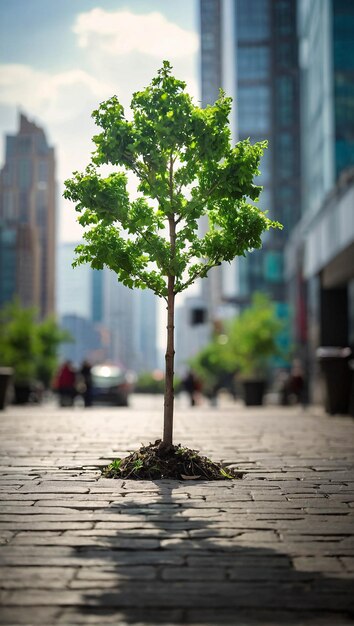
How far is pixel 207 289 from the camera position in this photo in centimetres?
18450

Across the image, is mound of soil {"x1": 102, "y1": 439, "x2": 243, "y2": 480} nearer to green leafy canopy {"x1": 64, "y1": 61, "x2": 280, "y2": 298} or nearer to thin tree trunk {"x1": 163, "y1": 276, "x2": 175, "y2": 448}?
thin tree trunk {"x1": 163, "y1": 276, "x2": 175, "y2": 448}

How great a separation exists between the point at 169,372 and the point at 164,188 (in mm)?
1779

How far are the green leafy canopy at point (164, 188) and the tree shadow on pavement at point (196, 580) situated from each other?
3.34 metres

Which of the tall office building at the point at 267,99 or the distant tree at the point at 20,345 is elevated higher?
the tall office building at the point at 267,99

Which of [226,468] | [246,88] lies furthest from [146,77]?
[246,88]

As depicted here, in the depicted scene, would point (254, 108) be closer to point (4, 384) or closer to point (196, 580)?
point (4, 384)

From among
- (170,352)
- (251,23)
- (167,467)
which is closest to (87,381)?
(170,352)

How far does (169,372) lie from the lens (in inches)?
318

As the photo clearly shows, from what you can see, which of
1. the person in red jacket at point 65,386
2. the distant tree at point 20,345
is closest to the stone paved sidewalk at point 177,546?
the person in red jacket at point 65,386

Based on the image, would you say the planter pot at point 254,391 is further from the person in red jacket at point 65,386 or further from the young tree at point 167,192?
the young tree at point 167,192

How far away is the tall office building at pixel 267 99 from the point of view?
89.4 metres

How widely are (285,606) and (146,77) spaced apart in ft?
18.9

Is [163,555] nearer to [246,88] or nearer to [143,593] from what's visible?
[143,593]

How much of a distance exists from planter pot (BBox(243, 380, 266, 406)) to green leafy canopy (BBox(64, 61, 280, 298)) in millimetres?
23811
